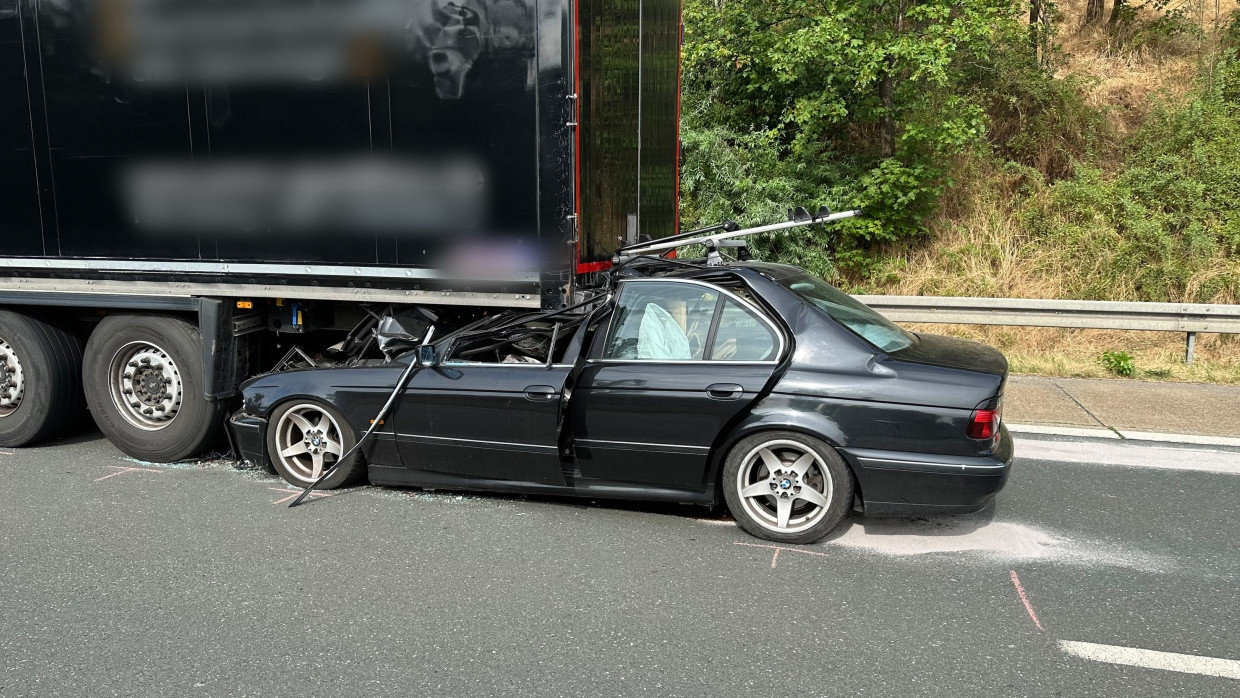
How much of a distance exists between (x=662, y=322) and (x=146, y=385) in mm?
3766

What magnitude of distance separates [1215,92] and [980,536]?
444 inches

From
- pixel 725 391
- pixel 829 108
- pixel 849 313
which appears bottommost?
pixel 725 391

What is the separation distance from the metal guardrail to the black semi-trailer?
4544mm

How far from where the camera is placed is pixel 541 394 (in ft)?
17.4

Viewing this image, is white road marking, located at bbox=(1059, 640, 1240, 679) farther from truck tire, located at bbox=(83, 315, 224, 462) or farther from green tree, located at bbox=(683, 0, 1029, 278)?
green tree, located at bbox=(683, 0, 1029, 278)

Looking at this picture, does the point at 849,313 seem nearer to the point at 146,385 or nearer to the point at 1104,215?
the point at 146,385

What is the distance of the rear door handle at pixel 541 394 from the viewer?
5.29 meters

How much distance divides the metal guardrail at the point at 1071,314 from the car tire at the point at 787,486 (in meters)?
5.50

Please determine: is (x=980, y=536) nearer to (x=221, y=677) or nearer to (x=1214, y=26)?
(x=221, y=677)

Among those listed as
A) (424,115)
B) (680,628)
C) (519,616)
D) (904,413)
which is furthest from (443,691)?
(424,115)

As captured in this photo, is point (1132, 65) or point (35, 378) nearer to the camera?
point (35, 378)

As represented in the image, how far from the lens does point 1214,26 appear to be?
15672 millimetres

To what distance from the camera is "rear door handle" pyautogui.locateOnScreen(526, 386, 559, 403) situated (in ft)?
17.3

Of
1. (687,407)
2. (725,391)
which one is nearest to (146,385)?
(687,407)
